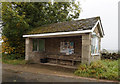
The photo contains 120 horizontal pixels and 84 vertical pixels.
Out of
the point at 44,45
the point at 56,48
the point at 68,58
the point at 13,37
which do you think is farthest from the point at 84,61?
the point at 13,37

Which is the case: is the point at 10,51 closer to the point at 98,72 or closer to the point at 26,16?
the point at 26,16

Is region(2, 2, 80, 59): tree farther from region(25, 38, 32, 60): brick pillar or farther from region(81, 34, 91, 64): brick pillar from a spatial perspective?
region(81, 34, 91, 64): brick pillar

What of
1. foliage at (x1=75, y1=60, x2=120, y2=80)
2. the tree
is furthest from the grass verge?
the tree

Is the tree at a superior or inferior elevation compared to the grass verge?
superior

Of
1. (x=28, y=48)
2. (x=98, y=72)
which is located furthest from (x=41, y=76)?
(x=28, y=48)

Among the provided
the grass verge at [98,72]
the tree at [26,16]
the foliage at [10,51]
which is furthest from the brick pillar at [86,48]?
the foliage at [10,51]

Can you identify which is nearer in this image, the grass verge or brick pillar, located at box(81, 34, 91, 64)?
the grass verge

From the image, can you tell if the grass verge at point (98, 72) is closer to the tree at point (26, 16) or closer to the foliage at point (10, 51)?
the tree at point (26, 16)

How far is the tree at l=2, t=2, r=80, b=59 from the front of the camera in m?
12.0

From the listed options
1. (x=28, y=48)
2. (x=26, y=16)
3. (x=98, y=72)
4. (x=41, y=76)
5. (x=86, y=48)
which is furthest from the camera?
(x=26, y=16)

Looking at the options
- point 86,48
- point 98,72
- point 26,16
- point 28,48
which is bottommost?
point 98,72

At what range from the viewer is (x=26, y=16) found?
14.2 meters

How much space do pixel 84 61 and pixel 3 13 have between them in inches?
396

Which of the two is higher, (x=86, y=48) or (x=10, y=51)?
(x=86, y=48)
